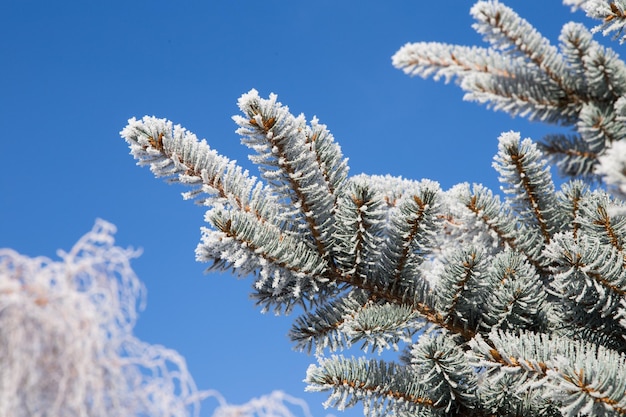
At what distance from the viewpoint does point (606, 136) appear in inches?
87.6

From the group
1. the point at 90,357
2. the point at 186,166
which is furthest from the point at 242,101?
the point at 90,357

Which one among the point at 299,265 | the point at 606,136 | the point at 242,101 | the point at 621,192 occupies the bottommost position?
the point at 621,192

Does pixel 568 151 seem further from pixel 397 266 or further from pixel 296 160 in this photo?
pixel 296 160

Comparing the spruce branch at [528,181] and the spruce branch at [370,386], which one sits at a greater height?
the spruce branch at [528,181]

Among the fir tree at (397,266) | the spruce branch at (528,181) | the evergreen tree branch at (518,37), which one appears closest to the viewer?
the fir tree at (397,266)

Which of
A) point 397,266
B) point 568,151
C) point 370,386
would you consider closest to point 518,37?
point 568,151

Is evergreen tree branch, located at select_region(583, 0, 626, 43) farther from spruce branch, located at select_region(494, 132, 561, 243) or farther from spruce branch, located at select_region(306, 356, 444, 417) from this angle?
spruce branch, located at select_region(306, 356, 444, 417)

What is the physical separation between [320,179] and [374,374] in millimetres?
414

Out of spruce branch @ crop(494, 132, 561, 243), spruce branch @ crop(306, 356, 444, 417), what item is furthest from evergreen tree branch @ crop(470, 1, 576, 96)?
spruce branch @ crop(306, 356, 444, 417)

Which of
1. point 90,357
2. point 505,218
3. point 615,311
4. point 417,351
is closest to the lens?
point 417,351

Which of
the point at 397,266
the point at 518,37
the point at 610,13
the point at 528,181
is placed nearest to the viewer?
the point at 610,13

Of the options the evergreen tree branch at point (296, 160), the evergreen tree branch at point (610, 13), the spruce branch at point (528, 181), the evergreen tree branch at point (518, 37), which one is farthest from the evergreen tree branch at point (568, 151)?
the evergreen tree branch at point (296, 160)

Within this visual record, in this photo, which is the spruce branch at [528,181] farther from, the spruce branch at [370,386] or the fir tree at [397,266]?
the spruce branch at [370,386]

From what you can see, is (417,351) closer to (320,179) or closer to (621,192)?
(320,179)
